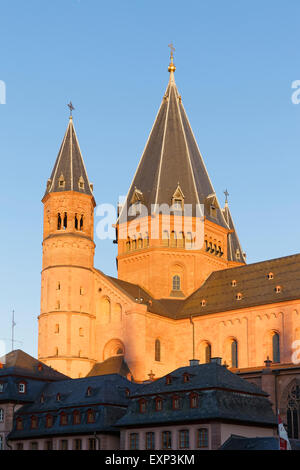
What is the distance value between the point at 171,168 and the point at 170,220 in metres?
7.83

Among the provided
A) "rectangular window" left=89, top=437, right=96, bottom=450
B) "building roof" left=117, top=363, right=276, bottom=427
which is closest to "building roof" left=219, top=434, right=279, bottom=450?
"building roof" left=117, top=363, right=276, bottom=427

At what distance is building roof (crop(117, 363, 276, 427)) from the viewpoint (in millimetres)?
55656

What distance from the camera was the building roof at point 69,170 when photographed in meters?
91.9

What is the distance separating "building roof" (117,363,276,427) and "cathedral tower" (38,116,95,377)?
2518cm

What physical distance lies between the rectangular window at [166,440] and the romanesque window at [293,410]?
58.1ft

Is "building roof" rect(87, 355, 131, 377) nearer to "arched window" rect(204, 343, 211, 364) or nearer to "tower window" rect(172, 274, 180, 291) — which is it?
"arched window" rect(204, 343, 211, 364)

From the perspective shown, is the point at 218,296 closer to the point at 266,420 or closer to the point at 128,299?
the point at 128,299

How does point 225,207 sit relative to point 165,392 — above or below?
above

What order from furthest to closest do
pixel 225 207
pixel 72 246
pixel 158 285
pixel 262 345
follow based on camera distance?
1. pixel 225 207
2. pixel 158 285
3. pixel 72 246
4. pixel 262 345

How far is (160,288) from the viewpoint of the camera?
9638cm

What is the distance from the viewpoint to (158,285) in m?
96.3

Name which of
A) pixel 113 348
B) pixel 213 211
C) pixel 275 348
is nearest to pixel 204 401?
pixel 275 348
